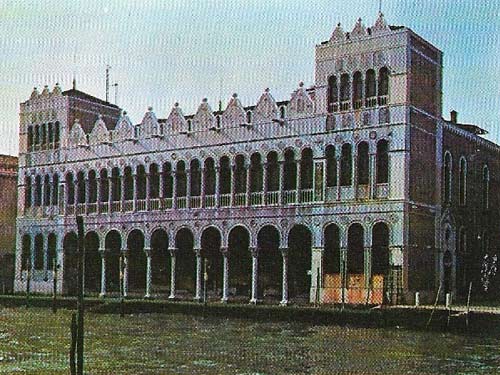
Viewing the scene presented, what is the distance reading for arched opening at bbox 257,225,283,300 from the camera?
40312mm

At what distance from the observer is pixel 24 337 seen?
1095 inches

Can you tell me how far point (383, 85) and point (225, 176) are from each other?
9.29 m

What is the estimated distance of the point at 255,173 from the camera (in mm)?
40719

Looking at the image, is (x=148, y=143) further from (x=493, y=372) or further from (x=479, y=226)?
(x=493, y=372)

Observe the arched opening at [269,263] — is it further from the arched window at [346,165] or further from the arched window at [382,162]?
the arched window at [382,162]

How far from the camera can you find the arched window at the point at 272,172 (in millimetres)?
39375

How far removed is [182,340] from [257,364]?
6229 millimetres

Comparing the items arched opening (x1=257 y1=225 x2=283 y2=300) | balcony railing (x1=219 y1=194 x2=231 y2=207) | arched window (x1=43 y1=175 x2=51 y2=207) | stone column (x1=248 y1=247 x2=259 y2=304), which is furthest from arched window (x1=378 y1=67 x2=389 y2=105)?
arched window (x1=43 y1=175 x2=51 y2=207)

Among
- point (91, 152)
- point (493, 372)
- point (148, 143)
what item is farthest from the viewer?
point (91, 152)

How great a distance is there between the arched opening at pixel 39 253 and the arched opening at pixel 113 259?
460cm

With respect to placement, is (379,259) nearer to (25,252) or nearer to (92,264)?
(92,264)

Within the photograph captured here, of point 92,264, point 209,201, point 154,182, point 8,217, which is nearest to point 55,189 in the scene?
point 92,264

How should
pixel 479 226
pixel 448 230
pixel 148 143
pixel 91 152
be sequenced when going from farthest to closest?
pixel 91 152, pixel 148 143, pixel 479 226, pixel 448 230

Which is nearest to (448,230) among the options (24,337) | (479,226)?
(479,226)
